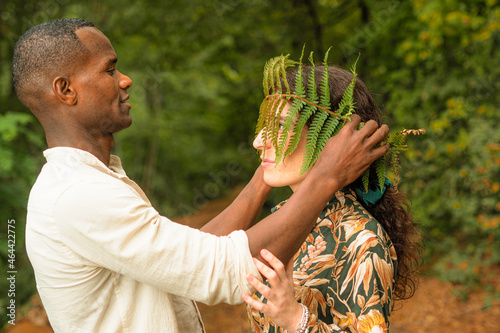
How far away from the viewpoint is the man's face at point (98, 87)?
6.39 ft

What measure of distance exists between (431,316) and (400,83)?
11.4 ft

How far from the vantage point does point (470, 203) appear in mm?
6828

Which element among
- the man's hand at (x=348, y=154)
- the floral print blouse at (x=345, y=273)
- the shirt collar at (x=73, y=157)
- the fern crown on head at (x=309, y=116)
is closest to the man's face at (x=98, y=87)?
the shirt collar at (x=73, y=157)

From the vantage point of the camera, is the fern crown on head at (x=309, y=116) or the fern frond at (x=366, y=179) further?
the fern frond at (x=366, y=179)

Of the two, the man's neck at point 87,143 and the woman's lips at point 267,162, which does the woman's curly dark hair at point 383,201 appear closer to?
the woman's lips at point 267,162

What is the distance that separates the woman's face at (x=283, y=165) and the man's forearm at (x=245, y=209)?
238 mm

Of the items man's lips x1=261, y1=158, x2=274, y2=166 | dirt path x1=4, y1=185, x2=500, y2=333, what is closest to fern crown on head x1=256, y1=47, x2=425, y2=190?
man's lips x1=261, y1=158, x2=274, y2=166

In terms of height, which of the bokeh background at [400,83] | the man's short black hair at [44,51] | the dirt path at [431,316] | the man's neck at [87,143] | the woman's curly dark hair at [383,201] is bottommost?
the dirt path at [431,316]

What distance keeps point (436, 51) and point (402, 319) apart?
150 inches

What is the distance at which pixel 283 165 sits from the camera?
2262mm

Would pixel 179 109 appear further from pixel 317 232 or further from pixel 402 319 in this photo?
pixel 317 232

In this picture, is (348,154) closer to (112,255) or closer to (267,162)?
(267,162)

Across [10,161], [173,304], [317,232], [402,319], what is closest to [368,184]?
[317,232]

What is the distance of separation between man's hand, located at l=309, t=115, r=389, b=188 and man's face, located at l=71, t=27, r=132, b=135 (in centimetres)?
86
